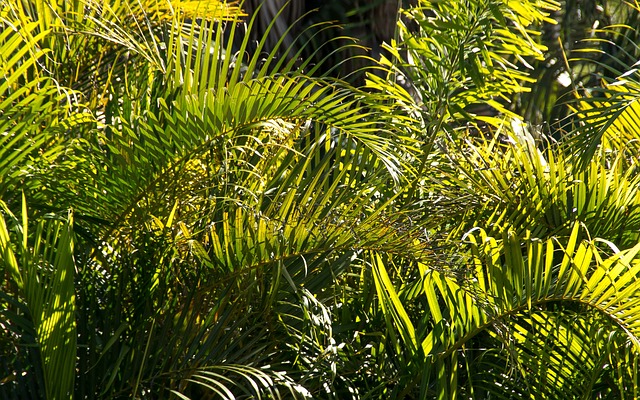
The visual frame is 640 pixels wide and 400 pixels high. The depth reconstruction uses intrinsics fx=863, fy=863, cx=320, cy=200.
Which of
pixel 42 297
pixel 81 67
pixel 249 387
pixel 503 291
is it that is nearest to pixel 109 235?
pixel 42 297

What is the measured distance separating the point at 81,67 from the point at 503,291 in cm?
137

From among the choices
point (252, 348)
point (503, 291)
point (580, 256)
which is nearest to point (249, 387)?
point (252, 348)

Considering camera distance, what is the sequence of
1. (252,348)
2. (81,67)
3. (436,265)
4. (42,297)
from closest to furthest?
(42,297), (436,265), (252,348), (81,67)

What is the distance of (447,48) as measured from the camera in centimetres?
225

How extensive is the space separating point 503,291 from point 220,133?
70 centimetres

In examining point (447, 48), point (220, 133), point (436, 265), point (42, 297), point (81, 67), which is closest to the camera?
point (42, 297)

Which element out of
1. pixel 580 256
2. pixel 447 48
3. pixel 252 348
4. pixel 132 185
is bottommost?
pixel 252 348

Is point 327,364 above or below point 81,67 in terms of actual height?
below

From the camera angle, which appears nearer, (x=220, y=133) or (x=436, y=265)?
(x=436, y=265)

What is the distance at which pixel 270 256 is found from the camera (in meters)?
1.83

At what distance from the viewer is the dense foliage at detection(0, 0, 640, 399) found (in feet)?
5.86

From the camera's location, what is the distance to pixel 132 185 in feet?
Answer: 6.45

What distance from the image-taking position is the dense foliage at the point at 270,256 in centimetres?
179

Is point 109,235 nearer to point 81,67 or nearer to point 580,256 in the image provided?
point 81,67
